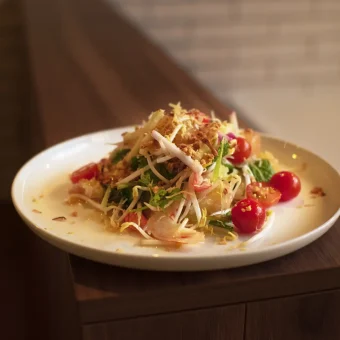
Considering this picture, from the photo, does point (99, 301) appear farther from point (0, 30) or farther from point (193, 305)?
point (0, 30)

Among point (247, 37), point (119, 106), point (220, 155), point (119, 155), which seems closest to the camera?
point (220, 155)

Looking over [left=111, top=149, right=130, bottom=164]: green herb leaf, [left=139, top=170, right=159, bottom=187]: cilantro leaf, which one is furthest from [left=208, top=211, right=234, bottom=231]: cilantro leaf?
[left=111, top=149, right=130, bottom=164]: green herb leaf

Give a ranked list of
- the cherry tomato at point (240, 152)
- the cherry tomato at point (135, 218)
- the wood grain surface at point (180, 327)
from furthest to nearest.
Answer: the cherry tomato at point (240, 152), the cherry tomato at point (135, 218), the wood grain surface at point (180, 327)

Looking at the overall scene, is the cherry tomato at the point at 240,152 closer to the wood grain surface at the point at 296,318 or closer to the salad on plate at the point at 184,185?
Answer: the salad on plate at the point at 184,185

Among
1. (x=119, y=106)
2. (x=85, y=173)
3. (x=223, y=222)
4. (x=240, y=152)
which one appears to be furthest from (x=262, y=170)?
(x=119, y=106)

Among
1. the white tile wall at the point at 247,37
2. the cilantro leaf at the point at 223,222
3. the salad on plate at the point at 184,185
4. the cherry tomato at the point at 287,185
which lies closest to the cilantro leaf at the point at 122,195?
the salad on plate at the point at 184,185

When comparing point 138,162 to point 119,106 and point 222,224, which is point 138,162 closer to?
point 222,224

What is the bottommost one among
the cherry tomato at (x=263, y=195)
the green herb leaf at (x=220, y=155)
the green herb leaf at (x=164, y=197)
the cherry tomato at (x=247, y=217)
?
the cherry tomato at (x=263, y=195)
